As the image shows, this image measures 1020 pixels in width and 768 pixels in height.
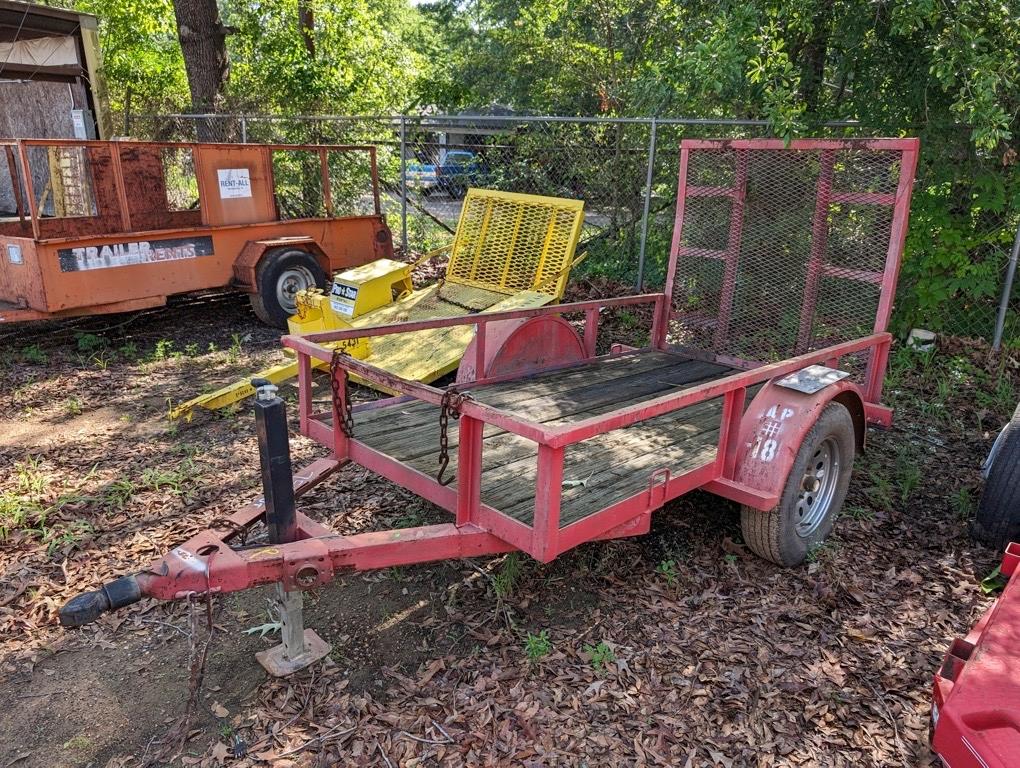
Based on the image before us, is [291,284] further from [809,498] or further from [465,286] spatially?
[809,498]

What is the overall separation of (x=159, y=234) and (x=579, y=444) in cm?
516

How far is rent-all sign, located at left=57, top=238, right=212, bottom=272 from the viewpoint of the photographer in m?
6.56

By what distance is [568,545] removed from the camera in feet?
9.18

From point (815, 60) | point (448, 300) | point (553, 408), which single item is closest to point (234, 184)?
point (448, 300)

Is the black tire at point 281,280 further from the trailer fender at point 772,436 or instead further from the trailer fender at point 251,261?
the trailer fender at point 772,436

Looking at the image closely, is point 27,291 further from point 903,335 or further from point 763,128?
point 903,335

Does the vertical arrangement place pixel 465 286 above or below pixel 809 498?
above

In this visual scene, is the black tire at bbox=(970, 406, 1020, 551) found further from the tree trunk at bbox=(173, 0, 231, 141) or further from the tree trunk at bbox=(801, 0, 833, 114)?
the tree trunk at bbox=(173, 0, 231, 141)

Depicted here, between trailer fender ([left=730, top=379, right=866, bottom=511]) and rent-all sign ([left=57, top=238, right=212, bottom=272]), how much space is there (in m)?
5.88

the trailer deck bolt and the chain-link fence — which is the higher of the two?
the chain-link fence

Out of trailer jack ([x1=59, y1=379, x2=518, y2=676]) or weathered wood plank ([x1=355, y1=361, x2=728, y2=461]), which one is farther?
weathered wood plank ([x1=355, y1=361, x2=728, y2=461])

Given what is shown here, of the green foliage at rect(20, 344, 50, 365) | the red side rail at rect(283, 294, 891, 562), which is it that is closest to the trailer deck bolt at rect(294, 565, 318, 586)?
the red side rail at rect(283, 294, 891, 562)

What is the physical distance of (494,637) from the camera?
3.28 meters

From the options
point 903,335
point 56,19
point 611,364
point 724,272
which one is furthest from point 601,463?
point 56,19
